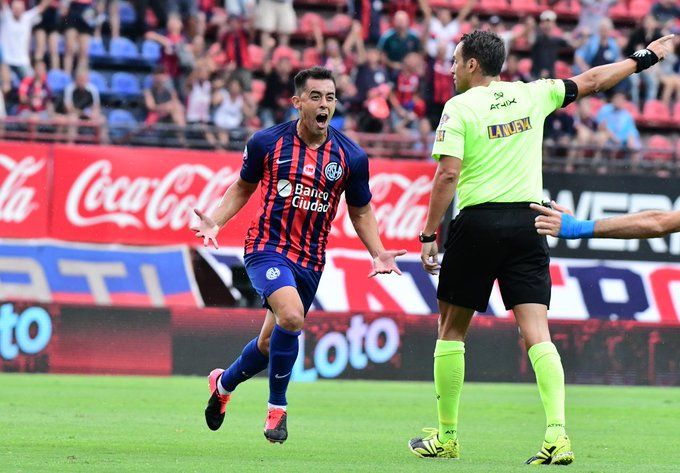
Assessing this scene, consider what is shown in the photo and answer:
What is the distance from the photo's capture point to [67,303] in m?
16.2

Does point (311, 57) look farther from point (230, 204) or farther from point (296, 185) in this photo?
point (296, 185)

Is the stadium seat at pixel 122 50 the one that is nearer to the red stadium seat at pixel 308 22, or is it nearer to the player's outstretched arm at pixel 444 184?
the red stadium seat at pixel 308 22

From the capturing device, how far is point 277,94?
61.4 feet

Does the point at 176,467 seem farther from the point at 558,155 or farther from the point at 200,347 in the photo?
the point at 558,155

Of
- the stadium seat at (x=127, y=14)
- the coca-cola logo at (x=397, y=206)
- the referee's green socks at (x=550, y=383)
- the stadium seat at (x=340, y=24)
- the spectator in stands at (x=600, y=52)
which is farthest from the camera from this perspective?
the stadium seat at (x=340, y=24)

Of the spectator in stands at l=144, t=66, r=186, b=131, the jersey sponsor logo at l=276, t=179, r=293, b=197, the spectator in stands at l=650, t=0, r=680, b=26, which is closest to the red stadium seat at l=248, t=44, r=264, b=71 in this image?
the spectator in stands at l=144, t=66, r=186, b=131

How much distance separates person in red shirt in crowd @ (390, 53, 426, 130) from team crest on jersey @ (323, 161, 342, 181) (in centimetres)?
1031

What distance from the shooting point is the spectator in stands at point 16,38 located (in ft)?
60.5

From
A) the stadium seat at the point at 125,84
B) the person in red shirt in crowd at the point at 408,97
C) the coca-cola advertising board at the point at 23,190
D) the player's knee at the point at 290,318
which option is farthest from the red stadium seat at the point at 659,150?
the player's knee at the point at 290,318

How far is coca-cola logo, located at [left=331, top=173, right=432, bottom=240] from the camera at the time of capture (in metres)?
16.9

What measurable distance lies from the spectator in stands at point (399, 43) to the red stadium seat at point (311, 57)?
99 cm

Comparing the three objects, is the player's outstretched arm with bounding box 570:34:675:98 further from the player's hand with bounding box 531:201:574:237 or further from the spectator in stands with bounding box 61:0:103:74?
the spectator in stands with bounding box 61:0:103:74

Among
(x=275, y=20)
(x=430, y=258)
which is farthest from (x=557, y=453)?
(x=275, y=20)

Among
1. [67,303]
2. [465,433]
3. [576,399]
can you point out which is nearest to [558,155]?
[576,399]
